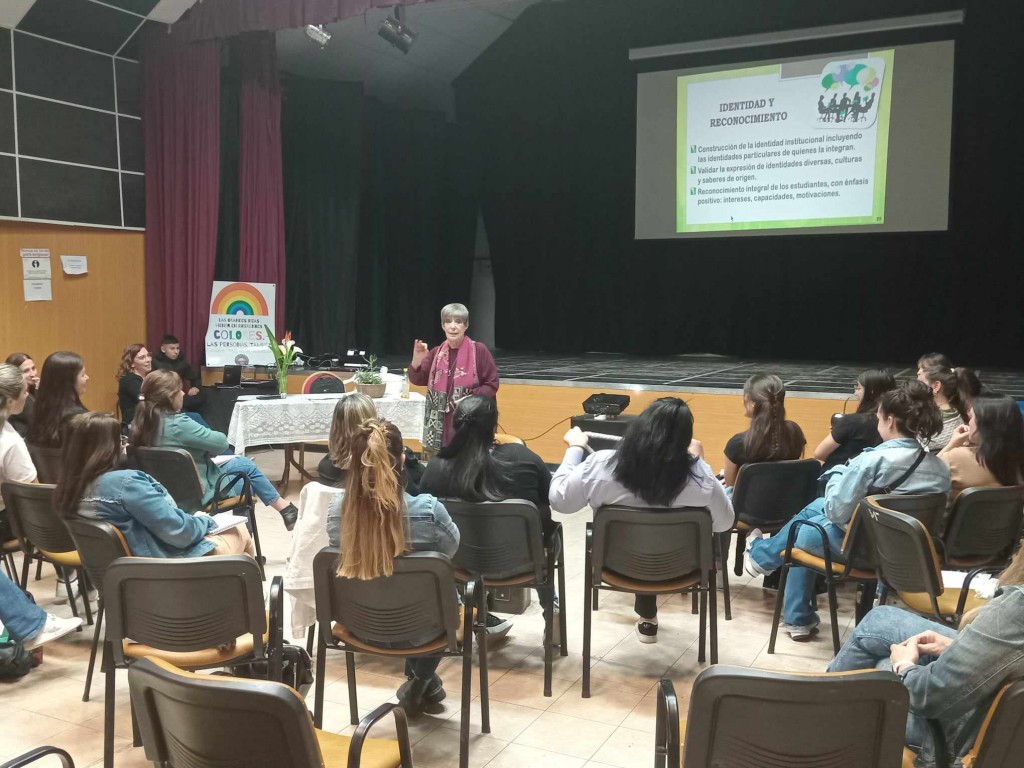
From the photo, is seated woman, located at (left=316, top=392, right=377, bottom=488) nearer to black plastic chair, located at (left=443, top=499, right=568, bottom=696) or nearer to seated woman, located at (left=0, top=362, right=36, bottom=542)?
black plastic chair, located at (left=443, top=499, right=568, bottom=696)

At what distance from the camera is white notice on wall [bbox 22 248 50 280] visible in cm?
686

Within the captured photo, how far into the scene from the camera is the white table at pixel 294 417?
17.3 feet

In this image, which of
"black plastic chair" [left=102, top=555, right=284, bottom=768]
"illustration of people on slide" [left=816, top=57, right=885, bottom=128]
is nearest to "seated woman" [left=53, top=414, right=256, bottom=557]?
"black plastic chair" [left=102, top=555, right=284, bottom=768]

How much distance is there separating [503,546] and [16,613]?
5.46 ft

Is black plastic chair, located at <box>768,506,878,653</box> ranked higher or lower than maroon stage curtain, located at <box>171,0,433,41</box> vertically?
lower

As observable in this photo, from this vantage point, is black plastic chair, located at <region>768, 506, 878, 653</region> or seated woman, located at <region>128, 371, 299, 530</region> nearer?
black plastic chair, located at <region>768, 506, 878, 653</region>

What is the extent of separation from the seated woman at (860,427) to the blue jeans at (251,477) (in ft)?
8.60

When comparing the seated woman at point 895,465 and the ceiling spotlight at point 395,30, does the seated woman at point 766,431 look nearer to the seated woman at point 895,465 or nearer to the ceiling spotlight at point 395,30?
the seated woman at point 895,465

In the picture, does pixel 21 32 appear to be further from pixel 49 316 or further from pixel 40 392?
pixel 40 392

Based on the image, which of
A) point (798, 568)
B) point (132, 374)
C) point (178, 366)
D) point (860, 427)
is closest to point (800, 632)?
point (798, 568)

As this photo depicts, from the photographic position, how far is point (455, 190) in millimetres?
11258

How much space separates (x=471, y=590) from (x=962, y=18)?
7.03m

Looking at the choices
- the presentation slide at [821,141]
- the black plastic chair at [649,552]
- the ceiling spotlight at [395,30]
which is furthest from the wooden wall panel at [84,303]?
the black plastic chair at [649,552]

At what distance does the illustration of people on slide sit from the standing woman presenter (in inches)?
179
